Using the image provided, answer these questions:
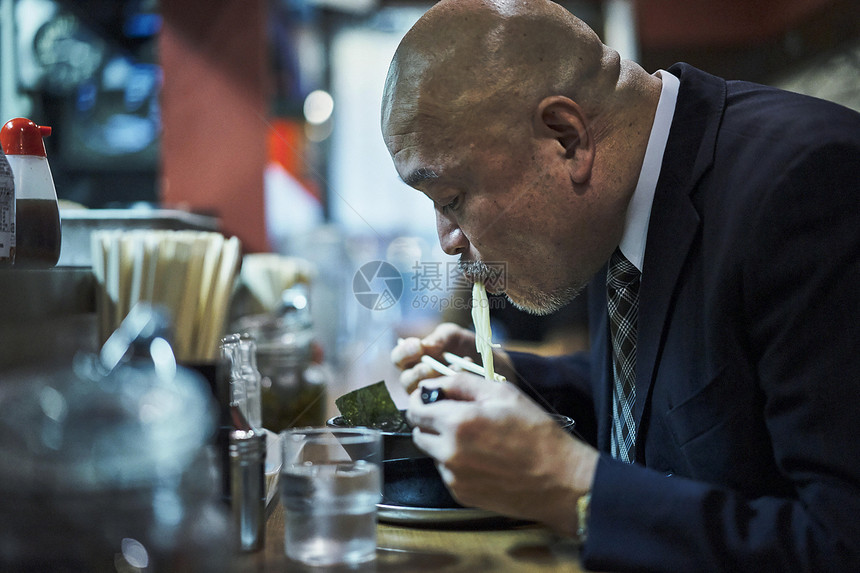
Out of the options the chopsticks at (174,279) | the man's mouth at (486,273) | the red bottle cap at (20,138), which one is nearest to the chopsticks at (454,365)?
the man's mouth at (486,273)

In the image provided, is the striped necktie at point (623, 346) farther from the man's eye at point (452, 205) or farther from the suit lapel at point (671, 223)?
the man's eye at point (452, 205)

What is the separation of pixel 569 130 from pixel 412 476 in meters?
0.67

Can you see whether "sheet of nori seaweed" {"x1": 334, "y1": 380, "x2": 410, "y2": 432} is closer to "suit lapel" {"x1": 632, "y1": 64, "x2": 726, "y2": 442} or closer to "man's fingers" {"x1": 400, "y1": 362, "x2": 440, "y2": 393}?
"man's fingers" {"x1": 400, "y1": 362, "x2": 440, "y2": 393}

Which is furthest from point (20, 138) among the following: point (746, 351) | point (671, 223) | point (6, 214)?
point (746, 351)

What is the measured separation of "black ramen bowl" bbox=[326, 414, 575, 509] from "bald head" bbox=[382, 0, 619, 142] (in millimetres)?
585

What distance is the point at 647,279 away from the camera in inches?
48.8

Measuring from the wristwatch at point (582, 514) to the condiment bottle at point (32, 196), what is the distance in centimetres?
105

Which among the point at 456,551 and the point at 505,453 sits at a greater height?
the point at 505,453

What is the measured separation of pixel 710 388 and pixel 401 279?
2.42ft

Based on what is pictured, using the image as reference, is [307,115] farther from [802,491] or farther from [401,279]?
[802,491]

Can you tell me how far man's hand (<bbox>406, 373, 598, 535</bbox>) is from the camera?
0.91m

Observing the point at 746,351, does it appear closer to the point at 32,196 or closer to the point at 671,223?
the point at 671,223

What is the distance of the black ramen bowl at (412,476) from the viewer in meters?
1.05

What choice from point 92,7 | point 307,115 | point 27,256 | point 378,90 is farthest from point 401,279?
point 307,115
